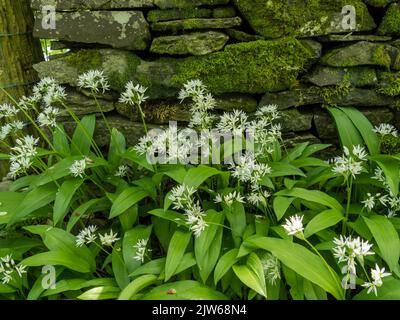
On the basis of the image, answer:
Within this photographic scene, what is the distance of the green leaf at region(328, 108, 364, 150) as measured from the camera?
3.40 m

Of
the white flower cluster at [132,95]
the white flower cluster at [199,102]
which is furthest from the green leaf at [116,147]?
the white flower cluster at [199,102]

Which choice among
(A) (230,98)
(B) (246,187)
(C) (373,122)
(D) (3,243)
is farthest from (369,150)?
(D) (3,243)

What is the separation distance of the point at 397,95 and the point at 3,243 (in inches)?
134

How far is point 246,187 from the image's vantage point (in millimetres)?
3299

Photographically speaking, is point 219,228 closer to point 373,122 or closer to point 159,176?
point 159,176

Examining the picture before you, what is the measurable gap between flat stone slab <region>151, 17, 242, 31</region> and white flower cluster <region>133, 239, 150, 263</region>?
183cm

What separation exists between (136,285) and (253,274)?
68cm

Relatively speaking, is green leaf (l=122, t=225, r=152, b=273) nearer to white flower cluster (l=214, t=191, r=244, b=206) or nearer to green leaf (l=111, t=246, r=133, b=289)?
green leaf (l=111, t=246, r=133, b=289)

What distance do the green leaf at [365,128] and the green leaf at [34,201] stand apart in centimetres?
237

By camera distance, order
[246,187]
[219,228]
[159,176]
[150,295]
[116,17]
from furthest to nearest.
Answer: [116,17] → [246,187] → [159,176] → [219,228] → [150,295]

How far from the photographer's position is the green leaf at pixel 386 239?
2400mm

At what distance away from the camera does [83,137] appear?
143 inches

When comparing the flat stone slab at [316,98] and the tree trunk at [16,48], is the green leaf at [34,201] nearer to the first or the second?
the tree trunk at [16,48]

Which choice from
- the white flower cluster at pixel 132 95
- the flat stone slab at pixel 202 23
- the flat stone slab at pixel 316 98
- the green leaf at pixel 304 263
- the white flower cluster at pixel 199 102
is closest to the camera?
the green leaf at pixel 304 263
